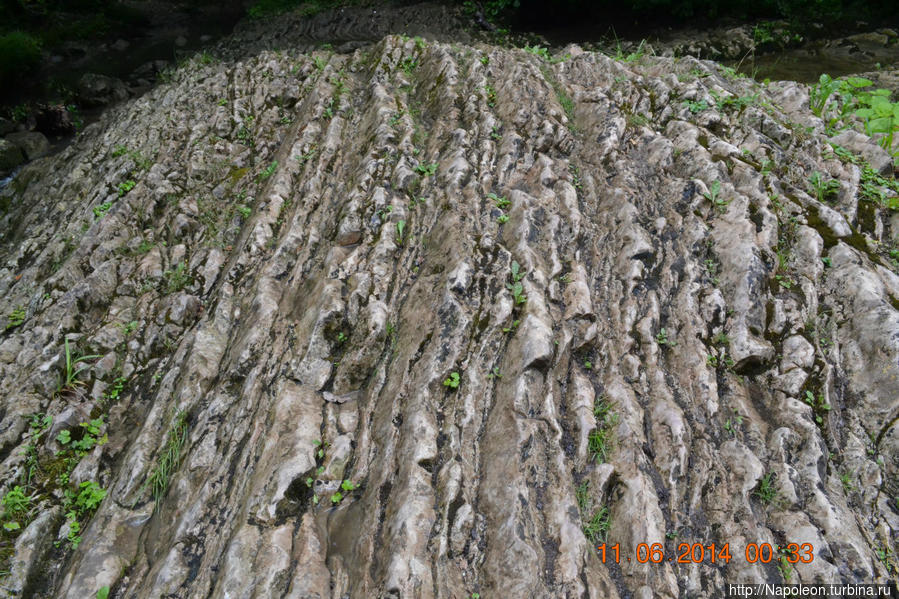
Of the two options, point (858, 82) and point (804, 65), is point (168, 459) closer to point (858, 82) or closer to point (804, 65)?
point (858, 82)

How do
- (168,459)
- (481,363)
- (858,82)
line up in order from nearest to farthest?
(481,363) < (168,459) < (858,82)

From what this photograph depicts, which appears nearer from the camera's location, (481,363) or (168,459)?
(481,363)

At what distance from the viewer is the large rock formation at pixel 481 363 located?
3.27 m

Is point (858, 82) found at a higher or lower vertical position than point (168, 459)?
higher

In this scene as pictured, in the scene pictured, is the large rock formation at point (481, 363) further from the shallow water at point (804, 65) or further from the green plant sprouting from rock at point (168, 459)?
the shallow water at point (804, 65)

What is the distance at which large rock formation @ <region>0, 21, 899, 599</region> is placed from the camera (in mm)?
3268

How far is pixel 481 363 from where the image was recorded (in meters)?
4.12

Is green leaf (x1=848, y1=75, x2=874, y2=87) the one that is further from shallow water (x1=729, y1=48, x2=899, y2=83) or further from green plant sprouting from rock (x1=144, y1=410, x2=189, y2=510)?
green plant sprouting from rock (x1=144, y1=410, x2=189, y2=510)

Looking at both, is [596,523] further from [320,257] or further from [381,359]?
[320,257]

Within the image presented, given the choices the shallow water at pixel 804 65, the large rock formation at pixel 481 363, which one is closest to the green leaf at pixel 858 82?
the large rock formation at pixel 481 363

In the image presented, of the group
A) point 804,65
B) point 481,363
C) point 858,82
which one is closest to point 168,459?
point 481,363

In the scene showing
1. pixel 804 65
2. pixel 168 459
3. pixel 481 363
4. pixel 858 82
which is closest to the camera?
pixel 481 363

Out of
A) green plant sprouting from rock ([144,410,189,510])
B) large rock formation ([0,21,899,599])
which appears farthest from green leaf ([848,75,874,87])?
green plant sprouting from rock ([144,410,189,510])

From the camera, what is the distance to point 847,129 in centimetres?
626
